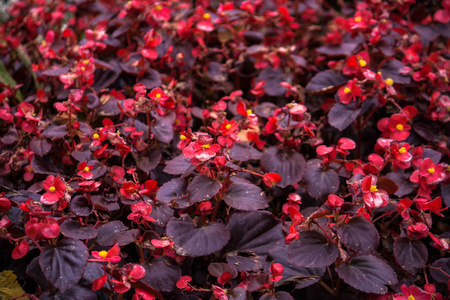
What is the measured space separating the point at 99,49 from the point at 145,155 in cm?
50

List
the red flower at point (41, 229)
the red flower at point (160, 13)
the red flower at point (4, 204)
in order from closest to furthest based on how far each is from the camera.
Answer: the red flower at point (41, 229) < the red flower at point (4, 204) < the red flower at point (160, 13)

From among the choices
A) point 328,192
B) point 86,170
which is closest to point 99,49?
A: point 86,170

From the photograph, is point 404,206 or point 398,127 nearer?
point 404,206

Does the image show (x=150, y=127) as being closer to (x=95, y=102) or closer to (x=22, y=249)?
(x=95, y=102)

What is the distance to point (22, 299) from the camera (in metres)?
0.87

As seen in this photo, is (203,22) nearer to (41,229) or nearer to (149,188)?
(149,188)

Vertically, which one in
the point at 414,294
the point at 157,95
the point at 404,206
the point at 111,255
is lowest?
the point at 414,294

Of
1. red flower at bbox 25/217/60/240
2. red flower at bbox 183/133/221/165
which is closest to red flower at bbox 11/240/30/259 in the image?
red flower at bbox 25/217/60/240

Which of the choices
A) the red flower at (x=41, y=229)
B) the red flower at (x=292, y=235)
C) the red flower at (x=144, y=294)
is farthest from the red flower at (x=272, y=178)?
the red flower at (x=41, y=229)

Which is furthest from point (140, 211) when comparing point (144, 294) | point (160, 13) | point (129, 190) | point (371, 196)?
point (160, 13)

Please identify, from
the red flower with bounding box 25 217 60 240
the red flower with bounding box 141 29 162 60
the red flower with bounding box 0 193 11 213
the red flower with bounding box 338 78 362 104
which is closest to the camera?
the red flower with bounding box 25 217 60 240

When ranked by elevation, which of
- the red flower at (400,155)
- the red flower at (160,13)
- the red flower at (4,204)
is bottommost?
the red flower at (400,155)

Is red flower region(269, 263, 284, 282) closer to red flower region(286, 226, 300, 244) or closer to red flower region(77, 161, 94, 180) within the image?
red flower region(286, 226, 300, 244)

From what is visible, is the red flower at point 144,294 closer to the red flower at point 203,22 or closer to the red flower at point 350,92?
the red flower at point 350,92
